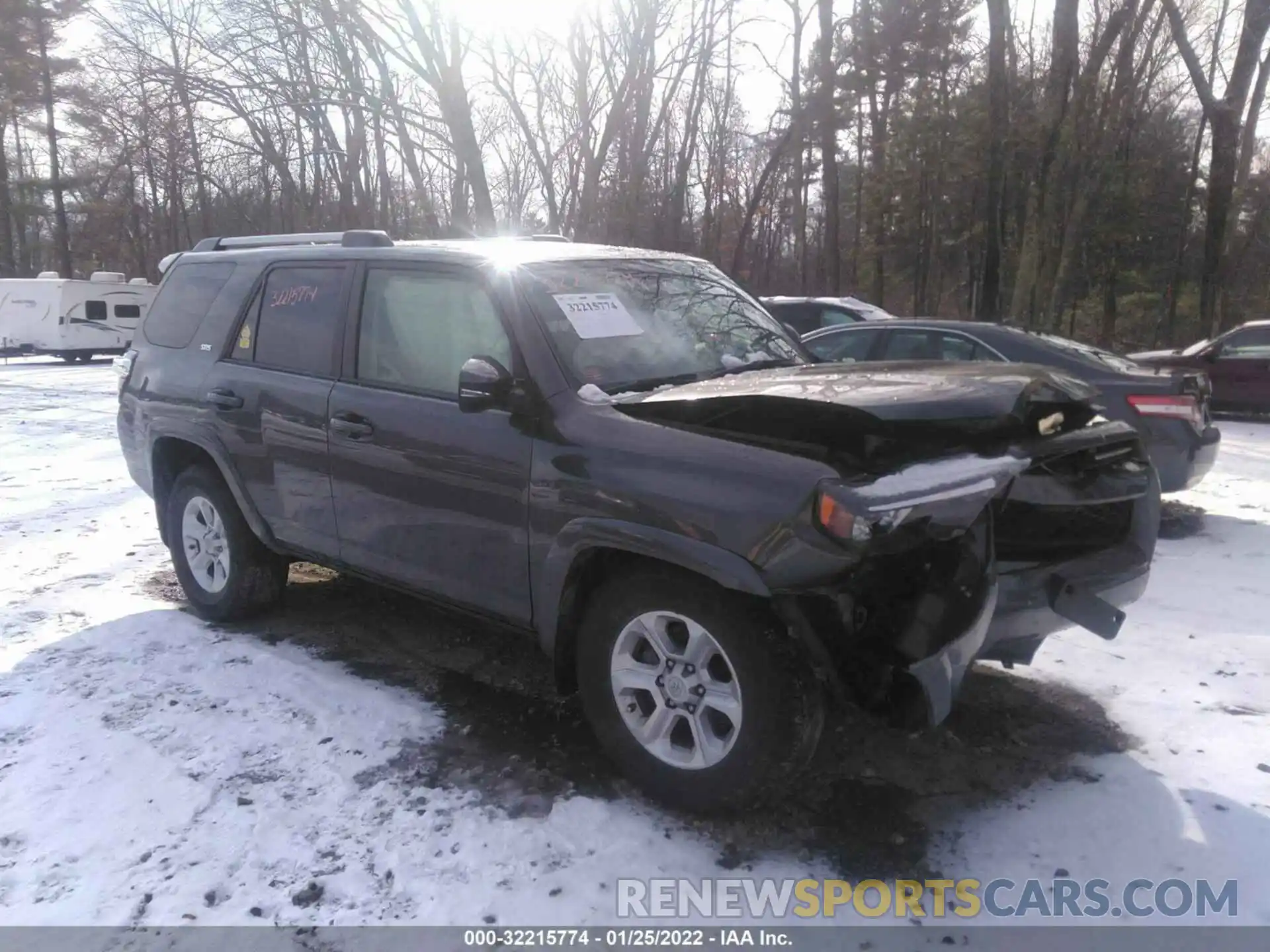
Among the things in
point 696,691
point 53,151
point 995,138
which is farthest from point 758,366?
point 53,151

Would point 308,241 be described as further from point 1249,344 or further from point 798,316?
point 1249,344

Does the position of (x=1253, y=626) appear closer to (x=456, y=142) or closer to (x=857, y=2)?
(x=456, y=142)

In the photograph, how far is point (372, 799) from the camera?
3268 millimetres

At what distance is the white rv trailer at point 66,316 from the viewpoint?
24469 mm

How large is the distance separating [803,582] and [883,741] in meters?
1.31

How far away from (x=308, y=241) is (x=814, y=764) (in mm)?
3837

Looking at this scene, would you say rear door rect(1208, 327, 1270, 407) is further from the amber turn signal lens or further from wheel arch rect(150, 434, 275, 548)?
wheel arch rect(150, 434, 275, 548)

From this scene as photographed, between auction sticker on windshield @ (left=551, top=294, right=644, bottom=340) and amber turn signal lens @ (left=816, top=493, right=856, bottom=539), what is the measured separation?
137cm

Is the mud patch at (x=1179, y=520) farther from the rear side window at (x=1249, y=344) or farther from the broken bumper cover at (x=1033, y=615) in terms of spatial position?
the rear side window at (x=1249, y=344)

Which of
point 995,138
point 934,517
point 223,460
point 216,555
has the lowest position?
point 216,555

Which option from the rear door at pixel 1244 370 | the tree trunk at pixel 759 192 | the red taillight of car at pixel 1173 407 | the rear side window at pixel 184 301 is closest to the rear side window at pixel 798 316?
the rear door at pixel 1244 370

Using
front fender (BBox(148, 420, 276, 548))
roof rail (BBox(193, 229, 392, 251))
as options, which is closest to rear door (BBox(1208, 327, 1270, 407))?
roof rail (BBox(193, 229, 392, 251))

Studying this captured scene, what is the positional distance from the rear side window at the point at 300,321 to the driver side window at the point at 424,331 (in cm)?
22

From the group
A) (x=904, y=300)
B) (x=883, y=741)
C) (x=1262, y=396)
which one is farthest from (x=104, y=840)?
(x=904, y=300)
